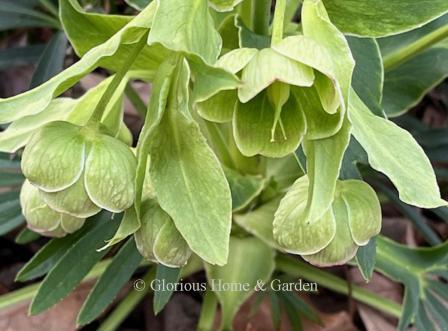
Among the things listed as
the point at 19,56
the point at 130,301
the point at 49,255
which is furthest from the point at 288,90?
the point at 19,56

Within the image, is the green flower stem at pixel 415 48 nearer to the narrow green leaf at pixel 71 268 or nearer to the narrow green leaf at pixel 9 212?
the narrow green leaf at pixel 71 268

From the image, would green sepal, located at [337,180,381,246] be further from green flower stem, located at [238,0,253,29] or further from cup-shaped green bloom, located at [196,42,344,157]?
green flower stem, located at [238,0,253,29]

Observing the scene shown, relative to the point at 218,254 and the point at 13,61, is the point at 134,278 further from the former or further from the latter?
the point at 218,254

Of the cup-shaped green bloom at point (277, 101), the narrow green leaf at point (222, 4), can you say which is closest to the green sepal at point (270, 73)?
the cup-shaped green bloom at point (277, 101)

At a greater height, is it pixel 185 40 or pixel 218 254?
pixel 185 40

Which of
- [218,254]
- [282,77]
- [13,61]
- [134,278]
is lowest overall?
[134,278]

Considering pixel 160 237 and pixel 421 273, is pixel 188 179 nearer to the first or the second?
A: pixel 160 237

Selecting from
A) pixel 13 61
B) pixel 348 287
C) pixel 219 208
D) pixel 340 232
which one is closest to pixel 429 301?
pixel 348 287
